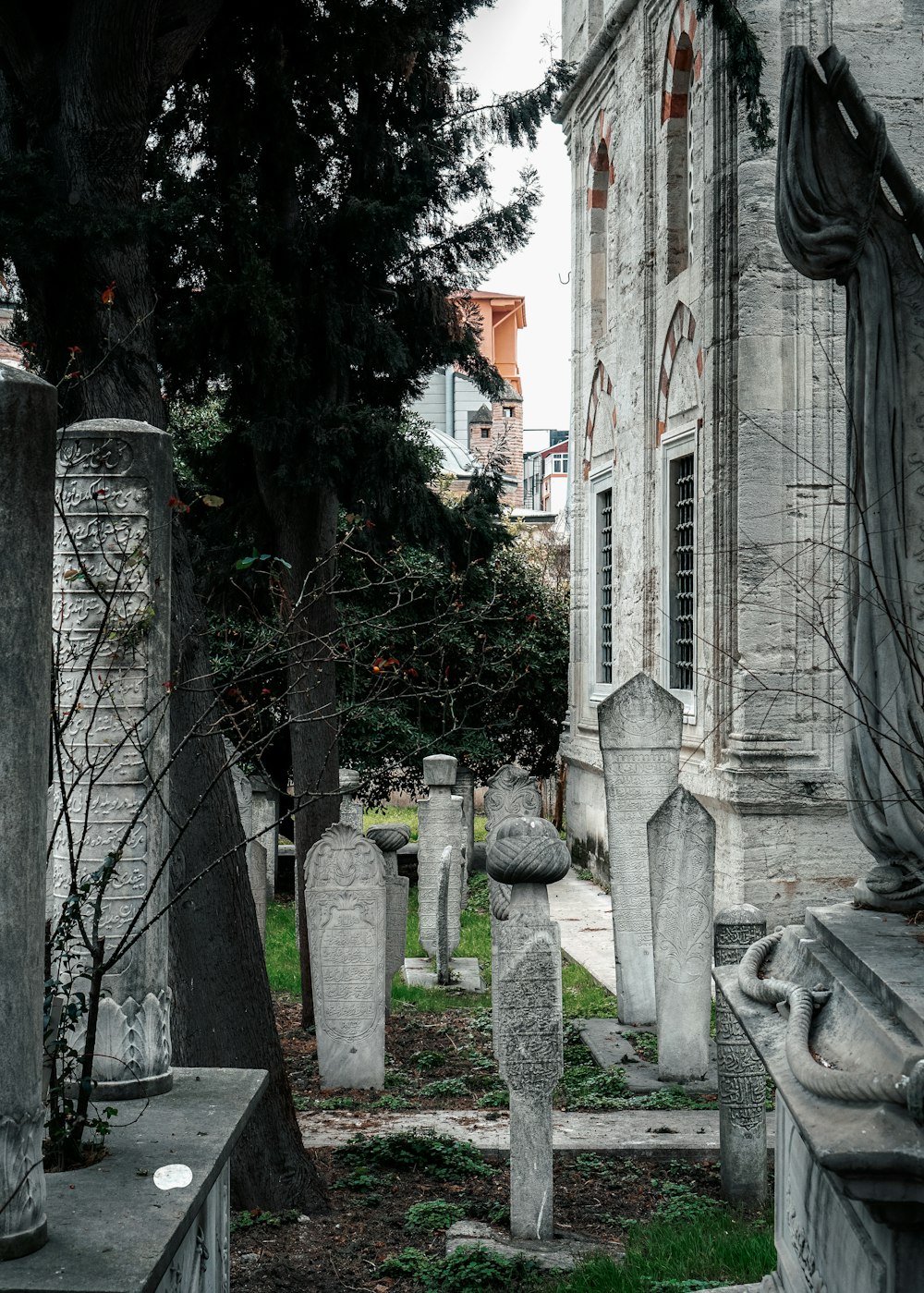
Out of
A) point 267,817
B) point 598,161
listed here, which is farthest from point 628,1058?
point 598,161

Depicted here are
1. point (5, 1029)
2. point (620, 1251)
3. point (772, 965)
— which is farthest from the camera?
point (620, 1251)

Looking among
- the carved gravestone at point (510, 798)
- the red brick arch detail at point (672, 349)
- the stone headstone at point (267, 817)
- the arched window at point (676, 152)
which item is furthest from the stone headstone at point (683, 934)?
the arched window at point (676, 152)

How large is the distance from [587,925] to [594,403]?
24.4ft

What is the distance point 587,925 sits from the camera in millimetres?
14281

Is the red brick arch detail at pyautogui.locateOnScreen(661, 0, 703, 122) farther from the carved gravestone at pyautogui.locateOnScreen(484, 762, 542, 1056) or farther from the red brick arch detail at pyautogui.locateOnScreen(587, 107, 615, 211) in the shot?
the carved gravestone at pyautogui.locateOnScreen(484, 762, 542, 1056)

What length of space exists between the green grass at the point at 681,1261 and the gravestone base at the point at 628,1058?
61.2 inches

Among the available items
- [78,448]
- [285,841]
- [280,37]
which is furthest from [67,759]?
[285,841]

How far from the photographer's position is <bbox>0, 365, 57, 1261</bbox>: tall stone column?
287 cm

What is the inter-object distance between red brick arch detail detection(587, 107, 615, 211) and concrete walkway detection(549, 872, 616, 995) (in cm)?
888

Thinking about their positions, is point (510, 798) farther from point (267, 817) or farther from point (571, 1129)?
point (571, 1129)

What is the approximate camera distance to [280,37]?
28.0 feet

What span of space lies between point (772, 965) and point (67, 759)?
2.20 metres

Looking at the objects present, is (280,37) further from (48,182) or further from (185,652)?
(185,652)

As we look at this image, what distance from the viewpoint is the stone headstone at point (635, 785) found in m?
9.88
